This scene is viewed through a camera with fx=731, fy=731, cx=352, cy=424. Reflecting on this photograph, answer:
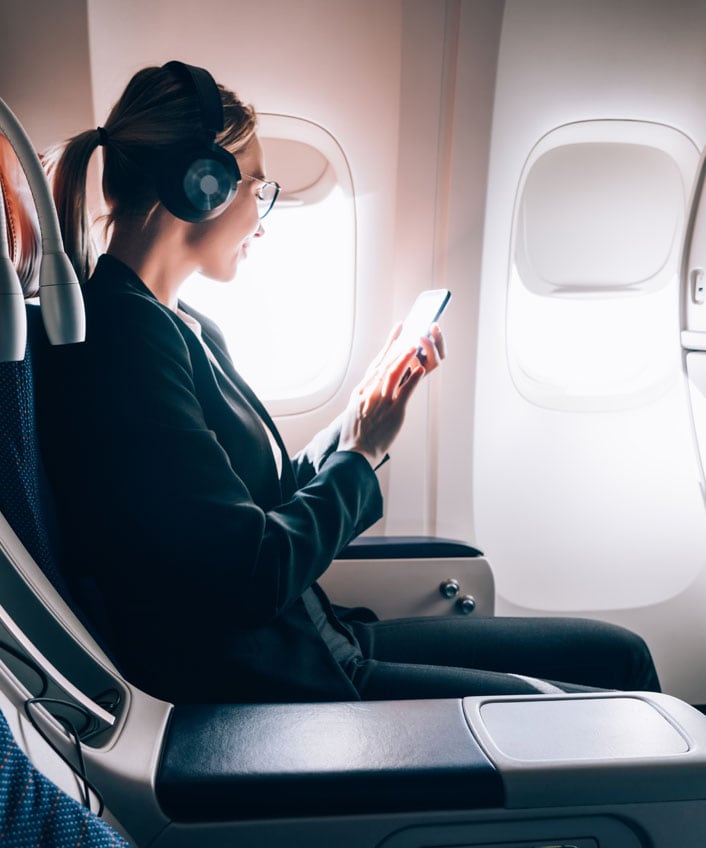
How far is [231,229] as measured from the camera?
4.17 ft

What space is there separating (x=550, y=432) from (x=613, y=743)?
4.15ft

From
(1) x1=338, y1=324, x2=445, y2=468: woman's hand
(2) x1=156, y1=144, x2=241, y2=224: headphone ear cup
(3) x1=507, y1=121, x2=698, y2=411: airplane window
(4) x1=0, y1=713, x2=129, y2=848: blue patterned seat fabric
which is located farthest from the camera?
(3) x1=507, y1=121, x2=698, y2=411: airplane window

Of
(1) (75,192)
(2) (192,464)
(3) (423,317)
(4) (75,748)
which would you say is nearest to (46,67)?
(1) (75,192)

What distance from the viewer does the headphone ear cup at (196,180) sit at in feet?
3.65

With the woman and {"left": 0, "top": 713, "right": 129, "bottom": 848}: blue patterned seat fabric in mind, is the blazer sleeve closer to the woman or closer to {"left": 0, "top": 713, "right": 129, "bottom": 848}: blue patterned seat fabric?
the woman

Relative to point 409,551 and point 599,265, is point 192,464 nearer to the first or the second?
point 409,551

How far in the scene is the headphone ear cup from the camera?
111 cm

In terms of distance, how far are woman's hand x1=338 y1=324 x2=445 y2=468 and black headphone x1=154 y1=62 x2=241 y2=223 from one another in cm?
40

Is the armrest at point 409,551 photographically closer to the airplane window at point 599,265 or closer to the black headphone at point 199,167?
the airplane window at point 599,265

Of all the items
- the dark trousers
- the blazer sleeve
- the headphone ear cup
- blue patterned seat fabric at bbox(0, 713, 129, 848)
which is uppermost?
the headphone ear cup

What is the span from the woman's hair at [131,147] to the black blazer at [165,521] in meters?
0.12

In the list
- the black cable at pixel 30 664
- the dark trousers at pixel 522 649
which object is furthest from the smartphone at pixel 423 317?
the black cable at pixel 30 664

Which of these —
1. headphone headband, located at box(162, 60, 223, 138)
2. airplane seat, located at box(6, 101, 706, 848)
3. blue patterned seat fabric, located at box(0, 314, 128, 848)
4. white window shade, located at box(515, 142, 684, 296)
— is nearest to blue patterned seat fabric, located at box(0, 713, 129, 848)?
blue patterned seat fabric, located at box(0, 314, 128, 848)

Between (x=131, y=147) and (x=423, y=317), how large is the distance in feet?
2.05
